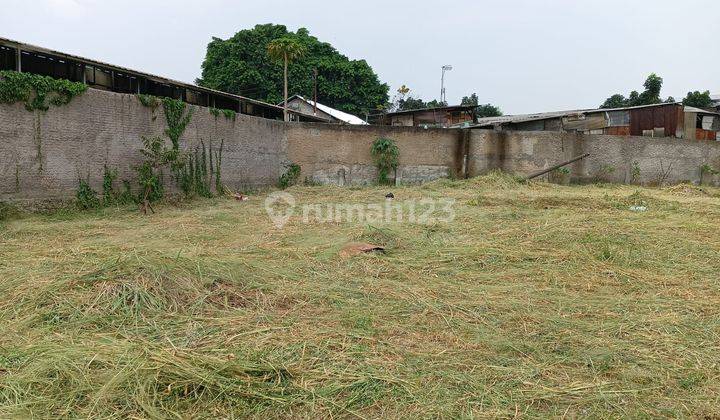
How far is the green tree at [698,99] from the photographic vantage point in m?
24.8

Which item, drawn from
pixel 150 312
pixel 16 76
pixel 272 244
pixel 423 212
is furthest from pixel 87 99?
pixel 150 312

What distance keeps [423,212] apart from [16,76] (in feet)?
21.7

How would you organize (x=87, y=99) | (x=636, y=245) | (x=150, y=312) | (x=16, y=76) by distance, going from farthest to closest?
1. (x=87, y=99)
2. (x=16, y=76)
3. (x=636, y=245)
4. (x=150, y=312)

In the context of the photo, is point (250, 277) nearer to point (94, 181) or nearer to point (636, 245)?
point (636, 245)

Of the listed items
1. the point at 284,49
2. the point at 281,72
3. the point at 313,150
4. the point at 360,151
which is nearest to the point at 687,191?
the point at 360,151

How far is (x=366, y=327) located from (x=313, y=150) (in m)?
11.5

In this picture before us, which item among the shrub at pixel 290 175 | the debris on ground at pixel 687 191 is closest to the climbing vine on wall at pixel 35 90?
the shrub at pixel 290 175

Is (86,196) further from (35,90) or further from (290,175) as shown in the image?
(290,175)

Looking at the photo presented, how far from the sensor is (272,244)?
5648mm

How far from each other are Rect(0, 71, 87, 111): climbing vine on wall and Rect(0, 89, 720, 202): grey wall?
13 cm

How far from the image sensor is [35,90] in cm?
748

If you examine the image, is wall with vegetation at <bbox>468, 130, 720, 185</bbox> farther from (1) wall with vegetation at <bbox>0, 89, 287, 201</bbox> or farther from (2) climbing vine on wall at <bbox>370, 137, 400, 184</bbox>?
(1) wall with vegetation at <bbox>0, 89, 287, 201</bbox>

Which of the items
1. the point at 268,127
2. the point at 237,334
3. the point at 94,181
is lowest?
the point at 237,334

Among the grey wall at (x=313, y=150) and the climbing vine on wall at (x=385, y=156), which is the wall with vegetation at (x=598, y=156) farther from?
the climbing vine on wall at (x=385, y=156)
